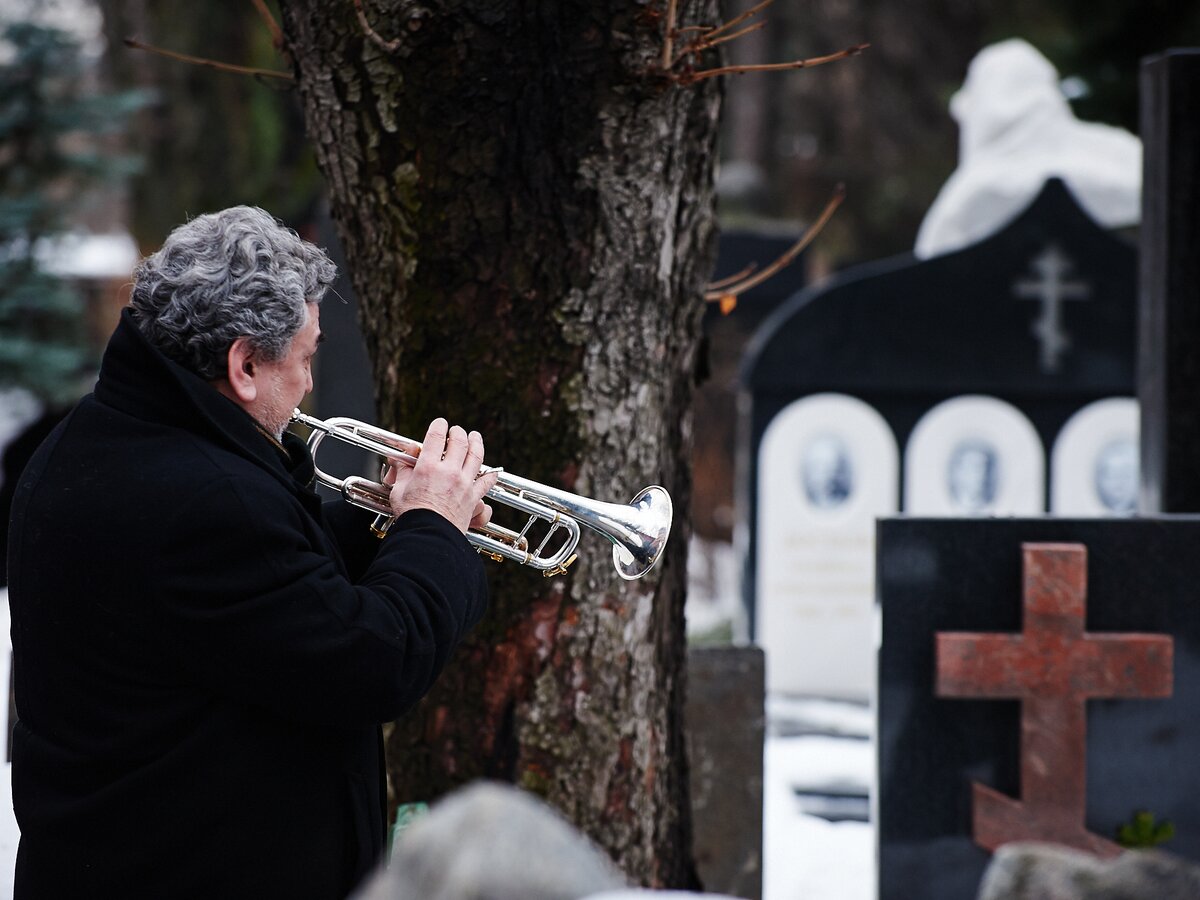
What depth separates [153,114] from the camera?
1147cm

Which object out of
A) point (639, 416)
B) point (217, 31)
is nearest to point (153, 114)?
point (217, 31)

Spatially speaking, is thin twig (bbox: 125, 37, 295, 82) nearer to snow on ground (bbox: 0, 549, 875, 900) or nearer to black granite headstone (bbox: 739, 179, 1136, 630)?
snow on ground (bbox: 0, 549, 875, 900)

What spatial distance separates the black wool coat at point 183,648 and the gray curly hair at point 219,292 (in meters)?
0.07

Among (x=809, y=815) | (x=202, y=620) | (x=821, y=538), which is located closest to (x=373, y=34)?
(x=202, y=620)

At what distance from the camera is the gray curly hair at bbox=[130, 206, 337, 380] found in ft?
6.72

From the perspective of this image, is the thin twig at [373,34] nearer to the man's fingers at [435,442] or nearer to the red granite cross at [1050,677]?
the man's fingers at [435,442]

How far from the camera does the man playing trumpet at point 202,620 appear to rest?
191 centimetres

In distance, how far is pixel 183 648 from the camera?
1924 millimetres

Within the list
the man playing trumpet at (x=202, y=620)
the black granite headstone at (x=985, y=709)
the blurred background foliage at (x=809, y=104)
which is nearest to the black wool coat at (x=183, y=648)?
the man playing trumpet at (x=202, y=620)

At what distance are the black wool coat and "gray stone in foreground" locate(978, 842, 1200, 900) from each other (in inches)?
37.8

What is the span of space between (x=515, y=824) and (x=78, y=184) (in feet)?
25.7

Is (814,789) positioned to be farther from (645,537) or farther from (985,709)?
(645,537)

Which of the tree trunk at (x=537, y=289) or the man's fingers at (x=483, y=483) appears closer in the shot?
the man's fingers at (x=483, y=483)

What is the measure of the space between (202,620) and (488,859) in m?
0.76
